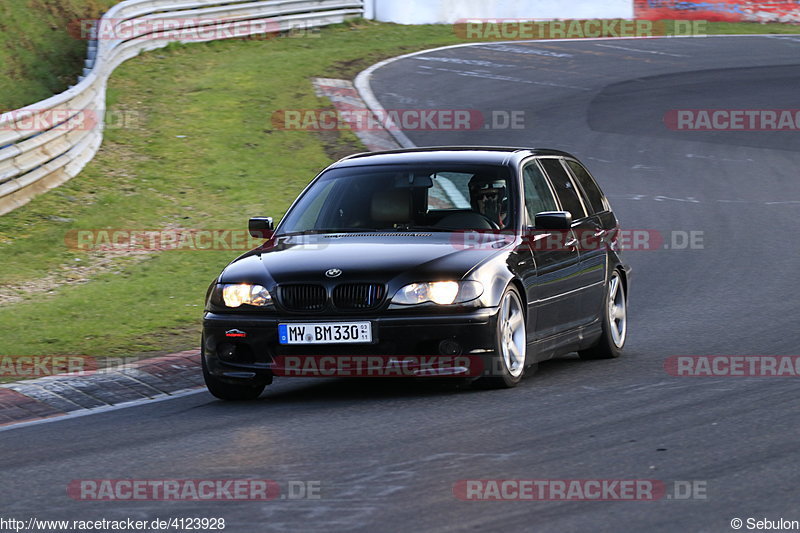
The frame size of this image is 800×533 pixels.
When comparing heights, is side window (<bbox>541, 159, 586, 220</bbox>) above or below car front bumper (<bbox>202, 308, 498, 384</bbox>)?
above

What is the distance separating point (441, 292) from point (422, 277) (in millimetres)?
143

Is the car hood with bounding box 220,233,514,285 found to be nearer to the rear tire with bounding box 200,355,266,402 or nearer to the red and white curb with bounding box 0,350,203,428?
the rear tire with bounding box 200,355,266,402

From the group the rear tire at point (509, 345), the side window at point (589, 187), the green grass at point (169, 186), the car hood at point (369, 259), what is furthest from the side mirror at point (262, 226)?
the side window at point (589, 187)

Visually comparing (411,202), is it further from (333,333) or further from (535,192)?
(333,333)

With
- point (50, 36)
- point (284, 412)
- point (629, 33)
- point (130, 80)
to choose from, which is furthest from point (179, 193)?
point (629, 33)

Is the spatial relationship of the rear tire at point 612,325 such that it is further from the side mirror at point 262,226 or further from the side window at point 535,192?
the side mirror at point 262,226

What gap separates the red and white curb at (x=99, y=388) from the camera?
8531 millimetres

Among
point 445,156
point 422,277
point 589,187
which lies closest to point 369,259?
A: point 422,277

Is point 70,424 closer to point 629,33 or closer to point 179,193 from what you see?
point 179,193

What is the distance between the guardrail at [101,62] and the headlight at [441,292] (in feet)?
29.7

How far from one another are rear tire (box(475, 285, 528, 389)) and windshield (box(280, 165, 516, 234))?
2.25ft

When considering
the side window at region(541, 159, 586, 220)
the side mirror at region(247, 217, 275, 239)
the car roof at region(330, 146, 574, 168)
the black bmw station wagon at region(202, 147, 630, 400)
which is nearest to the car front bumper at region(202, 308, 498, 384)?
the black bmw station wagon at region(202, 147, 630, 400)

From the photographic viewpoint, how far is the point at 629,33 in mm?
36719

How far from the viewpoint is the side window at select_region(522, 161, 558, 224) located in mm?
9281
